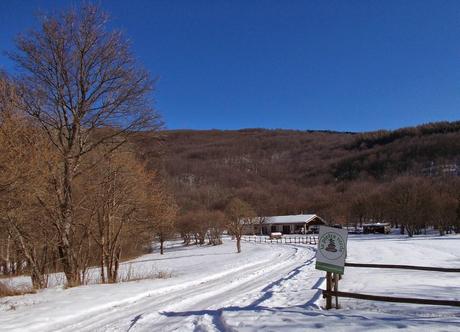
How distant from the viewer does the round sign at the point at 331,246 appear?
35.1 feet

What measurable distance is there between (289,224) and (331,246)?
11613 centimetres

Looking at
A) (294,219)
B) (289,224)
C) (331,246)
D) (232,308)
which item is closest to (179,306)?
(232,308)

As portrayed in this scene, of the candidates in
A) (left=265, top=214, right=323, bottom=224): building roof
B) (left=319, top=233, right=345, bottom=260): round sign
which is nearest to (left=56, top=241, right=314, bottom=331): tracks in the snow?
(left=319, top=233, right=345, bottom=260): round sign

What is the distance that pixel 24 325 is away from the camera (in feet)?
31.7

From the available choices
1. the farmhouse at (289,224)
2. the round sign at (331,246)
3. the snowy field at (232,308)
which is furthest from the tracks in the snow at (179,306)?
the farmhouse at (289,224)

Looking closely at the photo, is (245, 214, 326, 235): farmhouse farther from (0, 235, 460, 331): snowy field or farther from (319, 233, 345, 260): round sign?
(319, 233, 345, 260): round sign

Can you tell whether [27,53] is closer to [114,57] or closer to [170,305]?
[114,57]

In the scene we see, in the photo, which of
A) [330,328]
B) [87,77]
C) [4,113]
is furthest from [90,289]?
[330,328]

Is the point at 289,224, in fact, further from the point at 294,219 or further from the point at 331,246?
the point at 331,246

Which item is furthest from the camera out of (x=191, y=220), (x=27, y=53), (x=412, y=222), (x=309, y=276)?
(x=191, y=220)

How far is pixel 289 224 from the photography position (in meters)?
125

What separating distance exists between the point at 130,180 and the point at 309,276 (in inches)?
368

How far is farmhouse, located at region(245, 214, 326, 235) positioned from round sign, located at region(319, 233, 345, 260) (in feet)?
357

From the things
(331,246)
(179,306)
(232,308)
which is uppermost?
(331,246)
